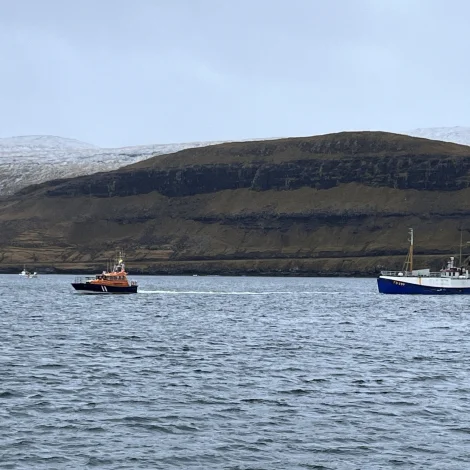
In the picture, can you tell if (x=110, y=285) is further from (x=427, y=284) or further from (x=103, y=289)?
(x=427, y=284)

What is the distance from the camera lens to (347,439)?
39.4 meters

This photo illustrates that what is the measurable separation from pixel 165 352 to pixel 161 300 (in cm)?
7996

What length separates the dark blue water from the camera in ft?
121

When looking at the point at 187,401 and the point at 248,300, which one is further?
the point at 248,300

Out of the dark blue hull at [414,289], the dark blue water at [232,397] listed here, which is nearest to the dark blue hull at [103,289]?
the dark blue hull at [414,289]

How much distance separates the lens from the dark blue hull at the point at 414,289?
6708 inches

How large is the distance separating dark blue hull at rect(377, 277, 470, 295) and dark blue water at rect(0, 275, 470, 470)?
259 ft

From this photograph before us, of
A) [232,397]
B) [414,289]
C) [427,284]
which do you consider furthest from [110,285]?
[232,397]

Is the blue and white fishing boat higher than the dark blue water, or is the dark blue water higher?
the blue and white fishing boat

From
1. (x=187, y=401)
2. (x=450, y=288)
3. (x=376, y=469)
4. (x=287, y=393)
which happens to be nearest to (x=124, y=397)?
(x=187, y=401)

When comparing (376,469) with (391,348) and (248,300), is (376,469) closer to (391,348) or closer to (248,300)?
(391,348)

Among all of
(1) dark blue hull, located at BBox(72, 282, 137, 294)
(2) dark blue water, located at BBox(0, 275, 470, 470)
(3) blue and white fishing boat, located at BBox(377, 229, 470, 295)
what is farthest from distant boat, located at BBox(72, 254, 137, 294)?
(2) dark blue water, located at BBox(0, 275, 470, 470)

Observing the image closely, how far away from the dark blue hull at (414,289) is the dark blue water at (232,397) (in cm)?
7892

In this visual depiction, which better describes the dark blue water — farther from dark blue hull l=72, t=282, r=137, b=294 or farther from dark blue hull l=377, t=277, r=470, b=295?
dark blue hull l=377, t=277, r=470, b=295
